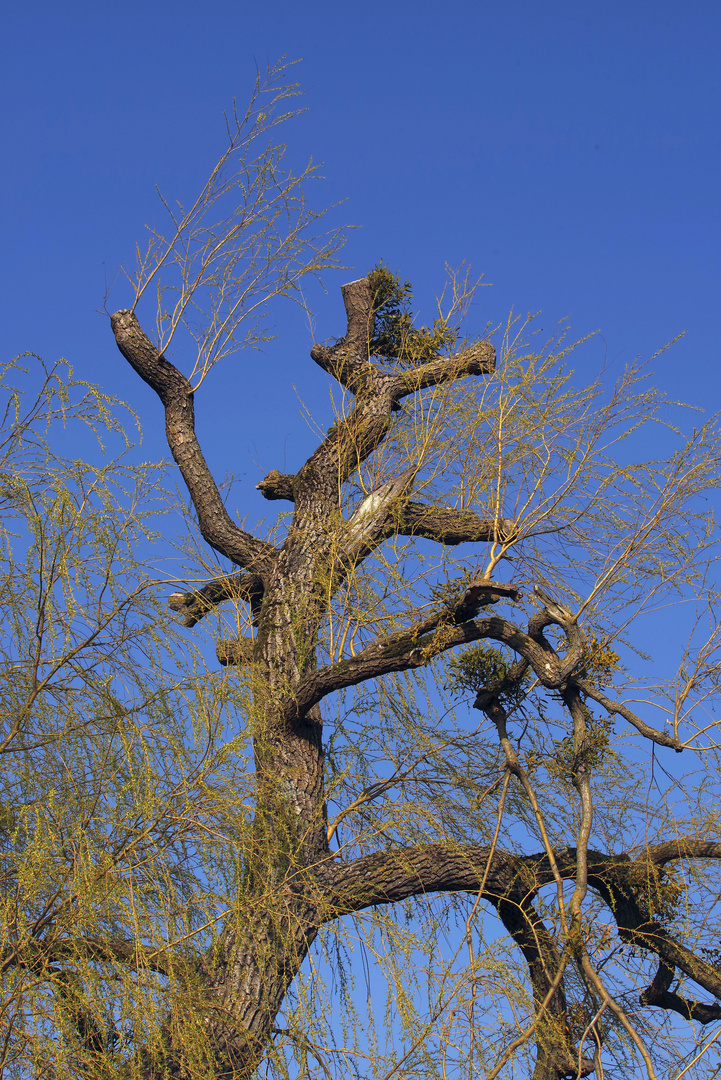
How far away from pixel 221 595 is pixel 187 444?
130 centimetres

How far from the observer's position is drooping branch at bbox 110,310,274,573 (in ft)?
25.0

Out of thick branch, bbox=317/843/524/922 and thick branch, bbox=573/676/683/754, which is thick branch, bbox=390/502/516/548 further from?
thick branch, bbox=317/843/524/922

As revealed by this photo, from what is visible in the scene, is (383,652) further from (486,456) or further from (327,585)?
(486,456)

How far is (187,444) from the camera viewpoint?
25.8 feet

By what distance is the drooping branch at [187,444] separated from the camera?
7617 mm

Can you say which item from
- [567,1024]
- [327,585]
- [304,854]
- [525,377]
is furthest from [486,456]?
[567,1024]

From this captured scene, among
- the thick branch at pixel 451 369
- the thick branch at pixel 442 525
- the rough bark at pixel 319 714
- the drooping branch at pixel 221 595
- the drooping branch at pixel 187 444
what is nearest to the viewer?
the rough bark at pixel 319 714

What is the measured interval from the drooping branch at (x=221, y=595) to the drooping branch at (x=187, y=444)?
0.13 metres

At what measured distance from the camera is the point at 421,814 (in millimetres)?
5891

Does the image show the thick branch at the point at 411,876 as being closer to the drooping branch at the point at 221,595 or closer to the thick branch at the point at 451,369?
the drooping branch at the point at 221,595

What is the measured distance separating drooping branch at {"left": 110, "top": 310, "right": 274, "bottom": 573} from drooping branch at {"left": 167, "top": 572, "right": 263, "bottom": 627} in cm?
13

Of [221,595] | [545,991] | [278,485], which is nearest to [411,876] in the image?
[545,991]

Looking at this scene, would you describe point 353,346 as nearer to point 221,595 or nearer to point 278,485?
point 278,485

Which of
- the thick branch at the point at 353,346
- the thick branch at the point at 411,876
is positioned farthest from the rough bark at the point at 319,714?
the thick branch at the point at 353,346
